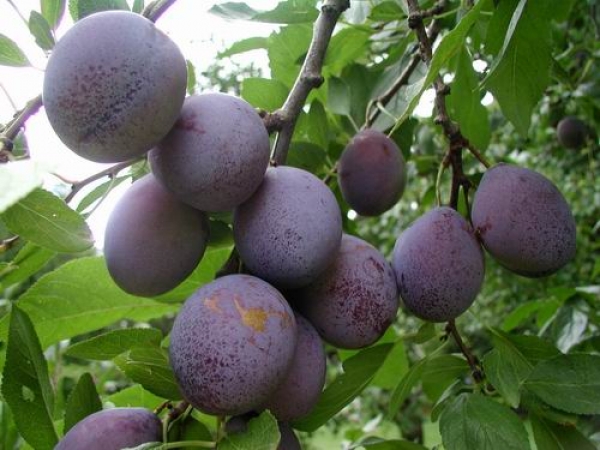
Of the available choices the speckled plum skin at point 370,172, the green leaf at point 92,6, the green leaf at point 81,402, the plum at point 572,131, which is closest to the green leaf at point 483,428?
the speckled plum skin at point 370,172

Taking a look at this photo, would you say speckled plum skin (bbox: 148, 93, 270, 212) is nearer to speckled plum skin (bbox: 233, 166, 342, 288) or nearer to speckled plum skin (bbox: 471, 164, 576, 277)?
speckled plum skin (bbox: 233, 166, 342, 288)

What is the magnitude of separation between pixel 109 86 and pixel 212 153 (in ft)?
0.42

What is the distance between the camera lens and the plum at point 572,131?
8.23 ft

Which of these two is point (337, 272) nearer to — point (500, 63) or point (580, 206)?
point (500, 63)

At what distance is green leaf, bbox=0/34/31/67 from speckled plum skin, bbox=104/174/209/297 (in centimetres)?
22

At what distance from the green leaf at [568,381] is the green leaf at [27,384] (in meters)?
0.69

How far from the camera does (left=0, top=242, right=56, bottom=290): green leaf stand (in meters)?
0.95

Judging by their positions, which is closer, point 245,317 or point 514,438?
point 245,317

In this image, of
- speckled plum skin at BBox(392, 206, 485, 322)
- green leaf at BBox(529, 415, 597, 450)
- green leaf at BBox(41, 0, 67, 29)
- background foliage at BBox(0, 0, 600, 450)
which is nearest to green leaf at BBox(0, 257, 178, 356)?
background foliage at BBox(0, 0, 600, 450)

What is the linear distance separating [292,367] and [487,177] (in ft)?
1.48

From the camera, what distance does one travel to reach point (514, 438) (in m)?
0.87

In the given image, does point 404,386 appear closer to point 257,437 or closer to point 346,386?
point 346,386

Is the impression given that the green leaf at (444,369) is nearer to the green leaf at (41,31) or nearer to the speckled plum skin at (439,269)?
the speckled plum skin at (439,269)

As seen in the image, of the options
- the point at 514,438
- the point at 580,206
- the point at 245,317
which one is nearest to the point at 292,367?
the point at 245,317
